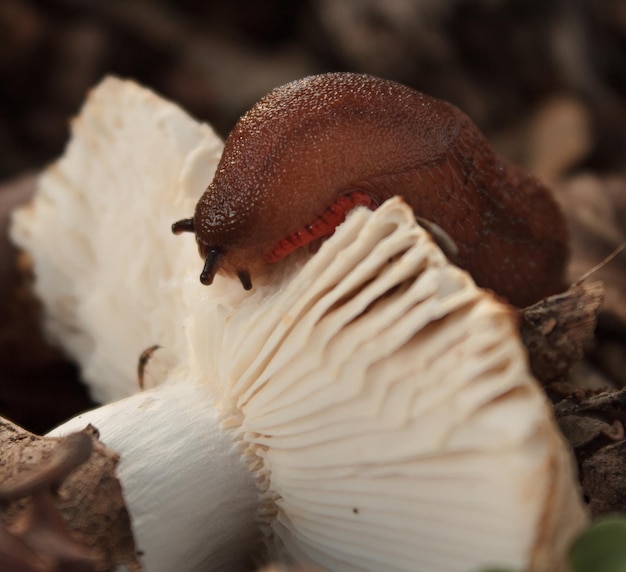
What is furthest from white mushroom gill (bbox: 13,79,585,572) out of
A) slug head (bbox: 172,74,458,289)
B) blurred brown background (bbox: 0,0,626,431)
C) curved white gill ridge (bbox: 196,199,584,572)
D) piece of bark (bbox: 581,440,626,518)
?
blurred brown background (bbox: 0,0,626,431)

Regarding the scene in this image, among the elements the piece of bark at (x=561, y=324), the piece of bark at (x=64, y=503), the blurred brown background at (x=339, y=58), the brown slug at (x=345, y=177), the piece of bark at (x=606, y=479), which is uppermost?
the blurred brown background at (x=339, y=58)

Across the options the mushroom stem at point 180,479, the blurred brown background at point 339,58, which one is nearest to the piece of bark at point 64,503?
the mushroom stem at point 180,479

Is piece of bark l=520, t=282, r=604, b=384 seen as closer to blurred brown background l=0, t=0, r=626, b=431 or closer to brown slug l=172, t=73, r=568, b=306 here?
brown slug l=172, t=73, r=568, b=306

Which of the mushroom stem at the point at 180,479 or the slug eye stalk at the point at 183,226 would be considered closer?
the mushroom stem at the point at 180,479

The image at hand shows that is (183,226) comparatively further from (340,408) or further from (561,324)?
(561,324)

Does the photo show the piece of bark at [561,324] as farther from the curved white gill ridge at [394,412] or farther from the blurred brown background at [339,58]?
the blurred brown background at [339,58]

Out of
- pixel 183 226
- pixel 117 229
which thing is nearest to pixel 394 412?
pixel 183 226

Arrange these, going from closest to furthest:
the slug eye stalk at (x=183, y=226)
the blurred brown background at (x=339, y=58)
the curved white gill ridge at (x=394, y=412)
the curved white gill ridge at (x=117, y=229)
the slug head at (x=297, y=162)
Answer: the curved white gill ridge at (x=394, y=412) < the slug head at (x=297, y=162) < the slug eye stalk at (x=183, y=226) < the curved white gill ridge at (x=117, y=229) < the blurred brown background at (x=339, y=58)

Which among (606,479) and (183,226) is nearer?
(606,479)
